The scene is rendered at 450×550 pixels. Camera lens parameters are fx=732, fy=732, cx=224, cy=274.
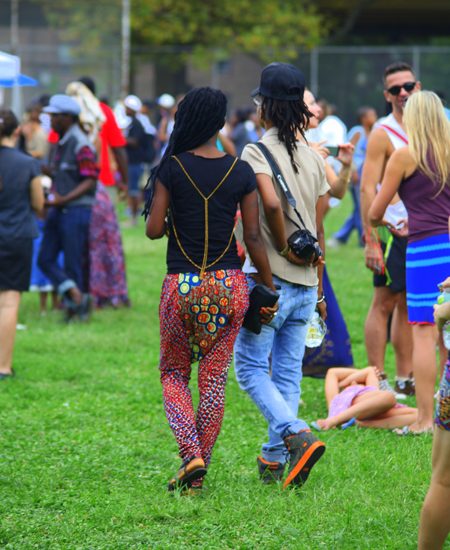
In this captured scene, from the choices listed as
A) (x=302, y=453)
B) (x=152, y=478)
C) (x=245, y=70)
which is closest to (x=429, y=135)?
(x=302, y=453)

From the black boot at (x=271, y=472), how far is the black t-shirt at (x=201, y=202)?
3.46ft

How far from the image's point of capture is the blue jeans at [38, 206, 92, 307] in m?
7.57

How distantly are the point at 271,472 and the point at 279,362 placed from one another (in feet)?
1.83

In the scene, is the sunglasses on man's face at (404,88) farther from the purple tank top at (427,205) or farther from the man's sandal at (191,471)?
the man's sandal at (191,471)

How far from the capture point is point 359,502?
137 inches

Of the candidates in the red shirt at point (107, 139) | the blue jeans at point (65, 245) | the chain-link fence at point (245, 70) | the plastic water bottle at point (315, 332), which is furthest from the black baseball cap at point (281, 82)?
the chain-link fence at point (245, 70)

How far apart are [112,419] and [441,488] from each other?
112 inches

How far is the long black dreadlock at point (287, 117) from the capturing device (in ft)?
11.8

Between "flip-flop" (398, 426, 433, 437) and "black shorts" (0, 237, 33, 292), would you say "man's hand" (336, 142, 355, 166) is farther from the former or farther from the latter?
"black shorts" (0, 237, 33, 292)

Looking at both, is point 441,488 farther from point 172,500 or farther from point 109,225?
point 109,225

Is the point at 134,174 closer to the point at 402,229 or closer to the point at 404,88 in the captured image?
the point at 404,88

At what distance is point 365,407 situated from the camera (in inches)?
180

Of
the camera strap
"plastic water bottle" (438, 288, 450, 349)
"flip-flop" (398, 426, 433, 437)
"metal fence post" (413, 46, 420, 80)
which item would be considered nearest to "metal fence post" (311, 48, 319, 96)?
"metal fence post" (413, 46, 420, 80)

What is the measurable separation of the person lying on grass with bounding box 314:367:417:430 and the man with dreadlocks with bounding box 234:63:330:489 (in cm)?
89
